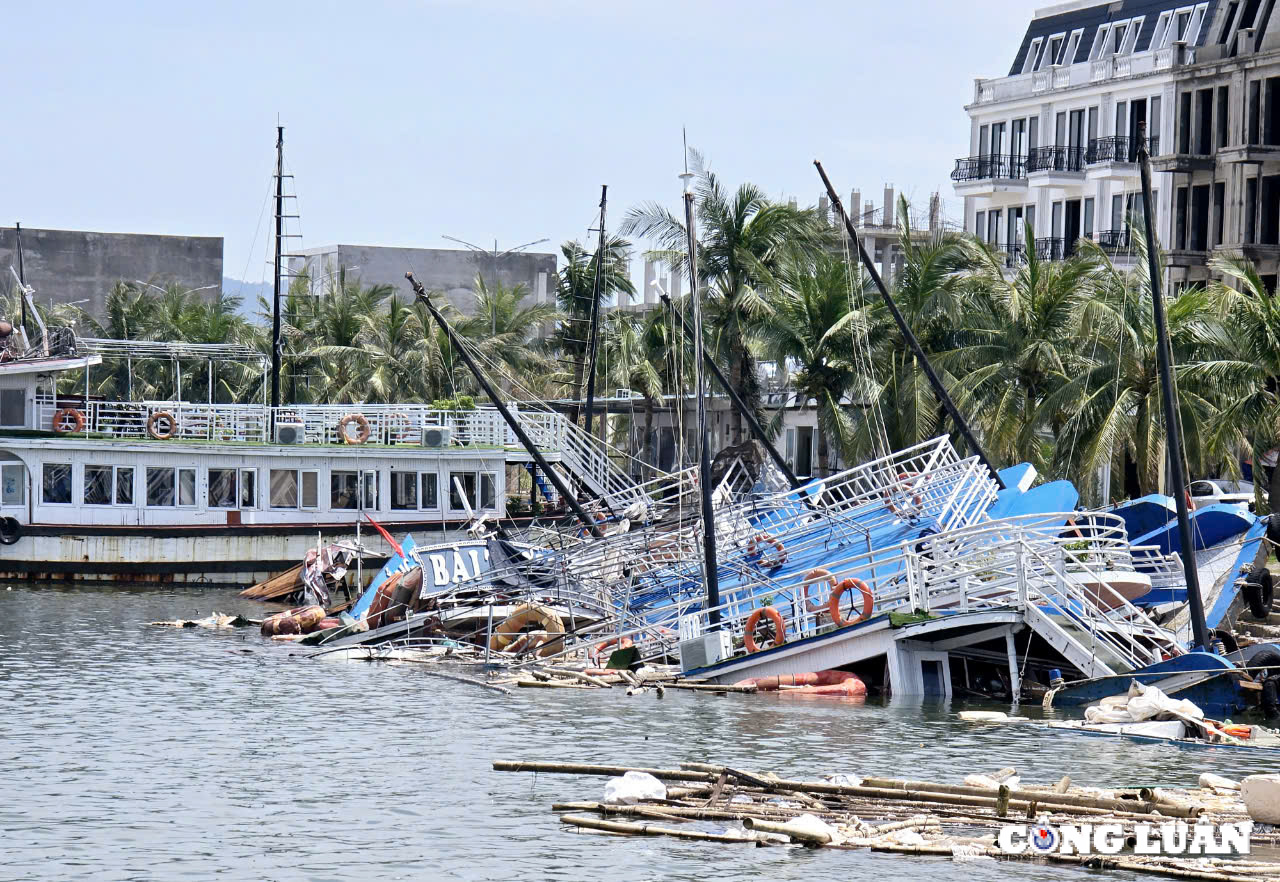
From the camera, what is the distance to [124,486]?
50062 millimetres

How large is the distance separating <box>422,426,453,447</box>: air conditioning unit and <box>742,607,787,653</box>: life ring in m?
22.3

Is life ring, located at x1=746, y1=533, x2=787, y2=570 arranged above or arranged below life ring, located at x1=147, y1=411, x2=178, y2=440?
below

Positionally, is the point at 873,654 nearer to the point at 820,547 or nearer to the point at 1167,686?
the point at 1167,686

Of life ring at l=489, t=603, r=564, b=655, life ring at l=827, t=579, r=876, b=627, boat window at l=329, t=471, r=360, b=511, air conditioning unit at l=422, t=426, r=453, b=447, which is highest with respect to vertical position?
air conditioning unit at l=422, t=426, r=453, b=447

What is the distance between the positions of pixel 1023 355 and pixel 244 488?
20.5 m

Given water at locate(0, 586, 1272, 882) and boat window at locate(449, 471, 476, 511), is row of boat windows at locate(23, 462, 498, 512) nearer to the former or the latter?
boat window at locate(449, 471, 476, 511)

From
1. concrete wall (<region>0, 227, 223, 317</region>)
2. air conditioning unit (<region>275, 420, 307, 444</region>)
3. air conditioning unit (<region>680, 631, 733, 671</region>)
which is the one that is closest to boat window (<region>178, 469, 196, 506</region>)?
air conditioning unit (<region>275, 420, 307, 444</region>)

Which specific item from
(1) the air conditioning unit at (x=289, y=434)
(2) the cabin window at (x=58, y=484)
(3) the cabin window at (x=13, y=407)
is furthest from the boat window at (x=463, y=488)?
(3) the cabin window at (x=13, y=407)

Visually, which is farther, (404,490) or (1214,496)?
(404,490)

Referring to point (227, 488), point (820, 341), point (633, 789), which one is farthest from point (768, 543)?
point (227, 488)

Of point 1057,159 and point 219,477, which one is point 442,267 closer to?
point 1057,159

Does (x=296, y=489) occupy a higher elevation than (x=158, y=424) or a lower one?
lower

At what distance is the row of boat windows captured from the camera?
4941 centimetres

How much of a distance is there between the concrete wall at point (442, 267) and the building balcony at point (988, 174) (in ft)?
112
